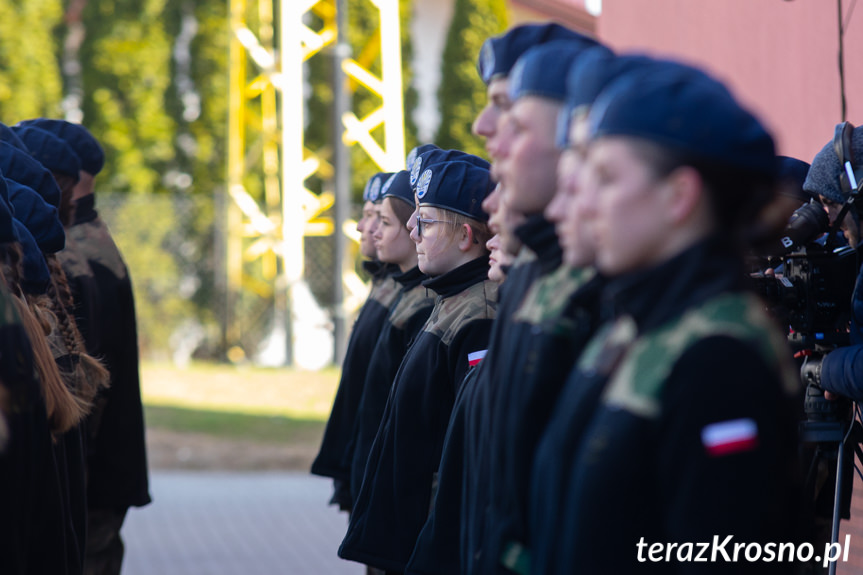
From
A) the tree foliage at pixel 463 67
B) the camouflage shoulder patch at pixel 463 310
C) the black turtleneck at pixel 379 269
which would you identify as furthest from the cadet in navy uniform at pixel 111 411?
the tree foliage at pixel 463 67

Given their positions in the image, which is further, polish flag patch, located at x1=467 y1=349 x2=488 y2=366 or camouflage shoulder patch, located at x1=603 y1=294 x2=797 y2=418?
polish flag patch, located at x1=467 y1=349 x2=488 y2=366

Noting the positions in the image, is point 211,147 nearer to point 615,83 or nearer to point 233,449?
point 233,449

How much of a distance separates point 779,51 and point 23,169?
12.8 feet

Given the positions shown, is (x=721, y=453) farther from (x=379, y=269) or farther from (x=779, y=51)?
(x=779, y=51)

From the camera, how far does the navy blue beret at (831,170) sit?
3.28 meters

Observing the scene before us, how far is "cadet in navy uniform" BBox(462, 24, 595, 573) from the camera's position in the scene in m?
2.04

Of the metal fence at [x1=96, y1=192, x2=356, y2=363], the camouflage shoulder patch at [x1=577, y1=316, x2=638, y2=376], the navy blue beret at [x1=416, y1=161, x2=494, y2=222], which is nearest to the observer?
the camouflage shoulder patch at [x1=577, y1=316, x2=638, y2=376]

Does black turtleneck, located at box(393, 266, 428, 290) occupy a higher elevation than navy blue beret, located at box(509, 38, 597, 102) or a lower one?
lower

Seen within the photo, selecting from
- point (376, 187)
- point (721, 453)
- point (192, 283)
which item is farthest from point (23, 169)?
point (192, 283)

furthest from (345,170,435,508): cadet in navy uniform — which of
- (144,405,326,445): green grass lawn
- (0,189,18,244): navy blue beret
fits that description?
(144,405,326,445): green grass lawn

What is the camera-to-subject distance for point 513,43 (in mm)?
2189

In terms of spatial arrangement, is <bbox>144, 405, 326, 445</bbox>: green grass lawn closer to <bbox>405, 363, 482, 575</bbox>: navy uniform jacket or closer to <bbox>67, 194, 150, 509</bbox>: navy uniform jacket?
<bbox>67, 194, 150, 509</bbox>: navy uniform jacket

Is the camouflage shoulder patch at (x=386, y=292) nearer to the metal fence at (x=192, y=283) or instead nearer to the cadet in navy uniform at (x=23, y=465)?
the cadet in navy uniform at (x=23, y=465)

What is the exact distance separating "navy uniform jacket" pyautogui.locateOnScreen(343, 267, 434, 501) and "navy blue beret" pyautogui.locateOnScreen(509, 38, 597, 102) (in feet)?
6.82
